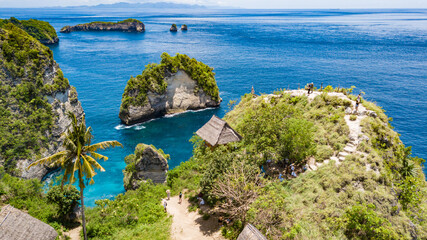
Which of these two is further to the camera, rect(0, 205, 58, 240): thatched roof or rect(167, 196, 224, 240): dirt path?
rect(167, 196, 224, 240): dirt path

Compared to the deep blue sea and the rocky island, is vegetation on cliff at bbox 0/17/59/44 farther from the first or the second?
the rocky island

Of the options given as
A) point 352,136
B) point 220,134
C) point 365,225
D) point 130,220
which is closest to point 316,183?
point 365,225

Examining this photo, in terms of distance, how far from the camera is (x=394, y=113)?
54438 mm

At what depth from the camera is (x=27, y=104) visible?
134ft

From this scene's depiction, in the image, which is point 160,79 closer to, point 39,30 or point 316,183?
point 316,183

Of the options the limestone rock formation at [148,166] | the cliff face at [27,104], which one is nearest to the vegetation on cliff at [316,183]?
the limestone rock formation at [148,166]

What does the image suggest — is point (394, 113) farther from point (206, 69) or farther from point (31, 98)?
point (31, 98)

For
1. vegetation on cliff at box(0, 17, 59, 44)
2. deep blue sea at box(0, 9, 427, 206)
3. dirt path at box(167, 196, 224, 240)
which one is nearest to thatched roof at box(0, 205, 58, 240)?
dirt path at box(167, 196, 224, 240)

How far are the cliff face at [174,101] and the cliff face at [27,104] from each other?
48.8ft

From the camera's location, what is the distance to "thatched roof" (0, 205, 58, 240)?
691 inches

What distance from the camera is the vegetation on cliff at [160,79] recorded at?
55.9 metres

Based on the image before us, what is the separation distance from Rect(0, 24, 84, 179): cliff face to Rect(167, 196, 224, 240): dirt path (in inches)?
1078

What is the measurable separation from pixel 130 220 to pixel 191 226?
5.65 metres

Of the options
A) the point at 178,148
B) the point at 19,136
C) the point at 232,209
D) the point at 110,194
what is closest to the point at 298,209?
the point at 232,209
